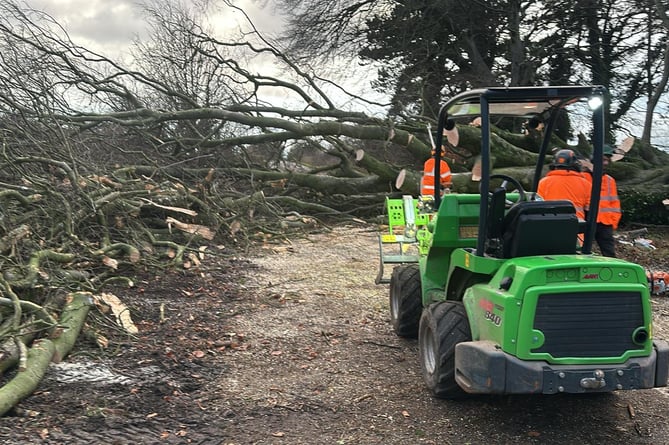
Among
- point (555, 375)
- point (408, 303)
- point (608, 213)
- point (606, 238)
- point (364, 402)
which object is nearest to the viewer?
point (555, 375)

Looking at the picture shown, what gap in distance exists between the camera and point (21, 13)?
8.98m

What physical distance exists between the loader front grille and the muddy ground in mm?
618

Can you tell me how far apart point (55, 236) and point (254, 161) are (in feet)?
21.4

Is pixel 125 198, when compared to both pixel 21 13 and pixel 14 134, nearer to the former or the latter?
pixel 14 134

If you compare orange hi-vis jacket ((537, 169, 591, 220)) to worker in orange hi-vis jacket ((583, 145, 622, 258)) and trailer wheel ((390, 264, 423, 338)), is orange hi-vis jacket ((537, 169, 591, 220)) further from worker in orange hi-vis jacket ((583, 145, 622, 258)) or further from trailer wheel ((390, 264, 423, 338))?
trailer wheel ((390, 264, 423, 338))

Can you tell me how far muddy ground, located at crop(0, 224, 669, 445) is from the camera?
3482 mm

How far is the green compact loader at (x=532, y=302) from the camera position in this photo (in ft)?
10.3

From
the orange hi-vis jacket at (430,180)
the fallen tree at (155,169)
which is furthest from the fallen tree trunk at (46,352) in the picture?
the orange hi-vis jacket at (430,180)

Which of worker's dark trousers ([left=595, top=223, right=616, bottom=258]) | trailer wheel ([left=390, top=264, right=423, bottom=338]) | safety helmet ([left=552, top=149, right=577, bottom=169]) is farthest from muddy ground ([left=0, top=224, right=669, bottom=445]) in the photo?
safety helmet ([left=552, top=149, right=577, bottom=169])

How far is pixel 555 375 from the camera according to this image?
311cm

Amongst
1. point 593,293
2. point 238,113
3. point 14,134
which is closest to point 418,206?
point 593,293

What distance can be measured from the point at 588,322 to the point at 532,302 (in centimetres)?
34

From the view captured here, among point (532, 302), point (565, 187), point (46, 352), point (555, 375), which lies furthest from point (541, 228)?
point (46, 352)

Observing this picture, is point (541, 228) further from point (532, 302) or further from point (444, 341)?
point (444, 341)
